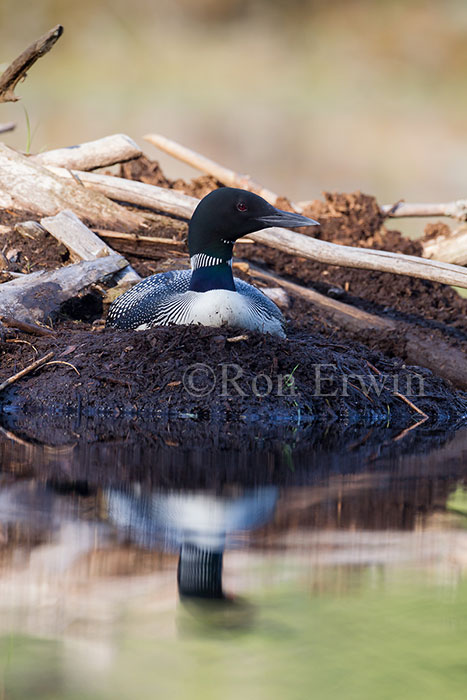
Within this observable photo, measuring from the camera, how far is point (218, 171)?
960cm

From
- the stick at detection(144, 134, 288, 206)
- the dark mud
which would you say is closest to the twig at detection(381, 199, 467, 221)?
the stick at detection(144, 134, 288, 206)

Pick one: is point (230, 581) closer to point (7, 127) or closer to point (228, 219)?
point (228, 219)

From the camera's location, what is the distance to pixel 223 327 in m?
5.38

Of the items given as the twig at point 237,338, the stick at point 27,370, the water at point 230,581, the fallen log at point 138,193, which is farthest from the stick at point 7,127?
the water at point 230,581

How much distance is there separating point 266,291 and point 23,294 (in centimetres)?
208

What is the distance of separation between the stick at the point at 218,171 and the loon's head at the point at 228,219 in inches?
152

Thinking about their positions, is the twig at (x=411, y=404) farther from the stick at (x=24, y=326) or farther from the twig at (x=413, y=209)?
the twig at (x=413, y=209)

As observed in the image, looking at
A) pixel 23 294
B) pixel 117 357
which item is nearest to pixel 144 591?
pixel 117 357

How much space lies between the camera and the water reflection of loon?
2.20 meters

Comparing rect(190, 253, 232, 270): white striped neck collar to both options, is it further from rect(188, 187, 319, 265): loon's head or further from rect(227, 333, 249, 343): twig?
rect(227, 333, 249, 343): twig

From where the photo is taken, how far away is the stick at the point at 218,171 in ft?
31.2

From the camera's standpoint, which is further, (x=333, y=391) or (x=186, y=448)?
(x=333, y=391)

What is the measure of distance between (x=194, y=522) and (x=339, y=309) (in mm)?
4816

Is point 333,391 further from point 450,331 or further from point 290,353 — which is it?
point 450,331
